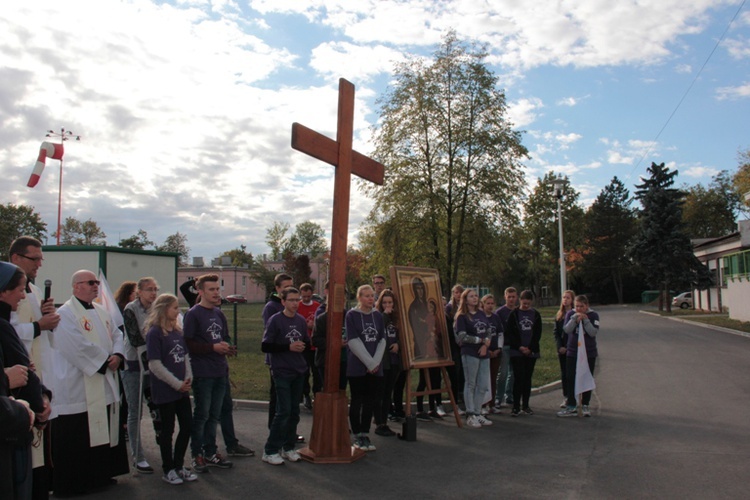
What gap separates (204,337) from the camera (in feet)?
22.0

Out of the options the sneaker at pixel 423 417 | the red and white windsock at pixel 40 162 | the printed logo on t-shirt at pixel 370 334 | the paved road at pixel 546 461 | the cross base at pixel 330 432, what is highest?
the red and white windsock at pixel 40 162

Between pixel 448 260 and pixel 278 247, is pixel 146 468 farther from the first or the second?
pixel 278 247

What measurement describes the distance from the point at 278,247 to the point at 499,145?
67.4 m

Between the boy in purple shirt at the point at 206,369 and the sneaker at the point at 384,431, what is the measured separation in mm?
2419

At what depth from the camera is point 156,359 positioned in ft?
19.9

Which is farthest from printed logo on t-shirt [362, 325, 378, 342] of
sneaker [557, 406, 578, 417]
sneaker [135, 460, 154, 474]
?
sneaker [557, 406, 578, 417]

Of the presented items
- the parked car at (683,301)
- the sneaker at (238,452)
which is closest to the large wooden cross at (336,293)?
the sneaker at (238,452)

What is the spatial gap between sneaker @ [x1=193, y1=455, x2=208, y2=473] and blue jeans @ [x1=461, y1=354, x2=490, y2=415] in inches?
163

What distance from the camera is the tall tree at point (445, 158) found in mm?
31562

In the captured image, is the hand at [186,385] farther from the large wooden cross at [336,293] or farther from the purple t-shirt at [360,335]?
the purple t-shirt at [360,335]

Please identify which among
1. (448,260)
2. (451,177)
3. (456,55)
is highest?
(456,55)

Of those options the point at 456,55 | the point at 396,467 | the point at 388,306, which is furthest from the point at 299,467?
the point at 456,55

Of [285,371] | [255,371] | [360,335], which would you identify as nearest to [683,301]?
[255,371]

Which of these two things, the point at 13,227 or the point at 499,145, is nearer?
the point at 499,145
